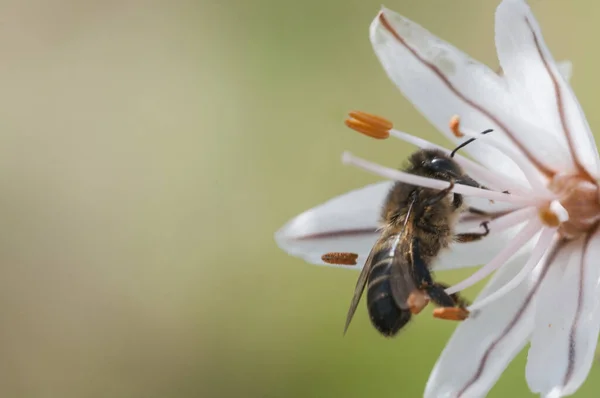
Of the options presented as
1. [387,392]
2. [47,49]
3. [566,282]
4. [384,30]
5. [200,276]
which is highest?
[47,49]

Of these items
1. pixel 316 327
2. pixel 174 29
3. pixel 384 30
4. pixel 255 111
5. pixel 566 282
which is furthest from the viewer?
pixel 174 29

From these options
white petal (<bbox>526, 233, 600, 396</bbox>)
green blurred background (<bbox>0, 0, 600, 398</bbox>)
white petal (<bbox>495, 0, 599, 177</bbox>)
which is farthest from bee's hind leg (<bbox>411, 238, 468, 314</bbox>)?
Answer: green blurred background (<bbox>0, 0, 600, 398</bbox>)

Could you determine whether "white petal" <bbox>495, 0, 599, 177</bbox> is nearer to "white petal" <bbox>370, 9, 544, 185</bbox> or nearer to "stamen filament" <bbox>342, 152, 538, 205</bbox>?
"white petal" <bbox>370, 9, 544, 185</bbox>

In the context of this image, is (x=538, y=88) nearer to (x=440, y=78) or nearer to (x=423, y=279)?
(x=440, y=78)

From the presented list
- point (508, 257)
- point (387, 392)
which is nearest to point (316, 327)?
point (387, 392)

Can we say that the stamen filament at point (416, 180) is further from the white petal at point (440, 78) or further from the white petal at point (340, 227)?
the white petal at point (340, 227)

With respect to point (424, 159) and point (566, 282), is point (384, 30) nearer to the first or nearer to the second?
point (424, 159)

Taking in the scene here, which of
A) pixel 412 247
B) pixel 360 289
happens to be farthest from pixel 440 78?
pixel 360 289
